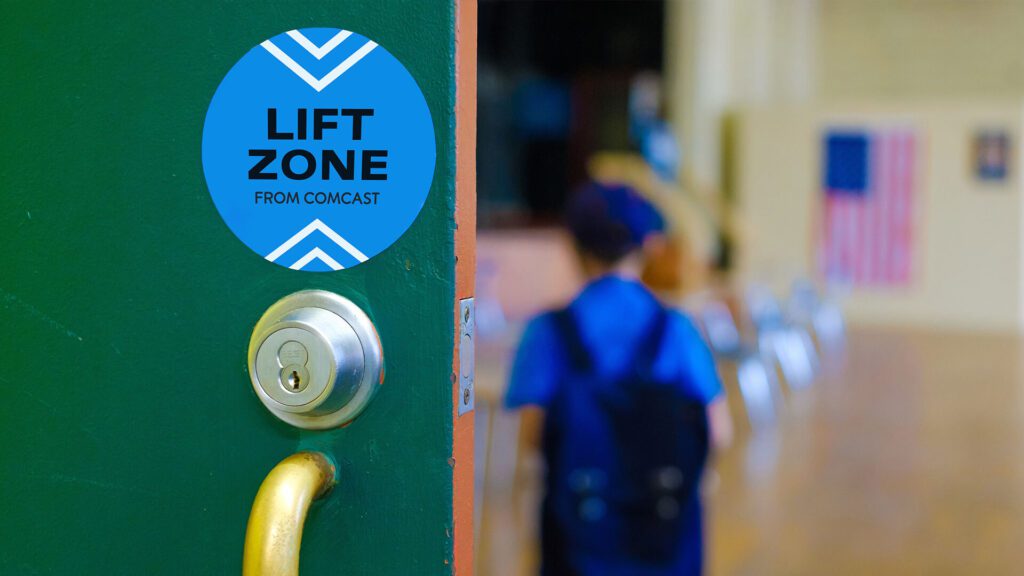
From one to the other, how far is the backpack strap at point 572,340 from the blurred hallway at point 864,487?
116 centimetres

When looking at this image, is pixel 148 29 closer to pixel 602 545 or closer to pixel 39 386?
pixel 39 386

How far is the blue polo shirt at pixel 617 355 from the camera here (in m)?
2.09

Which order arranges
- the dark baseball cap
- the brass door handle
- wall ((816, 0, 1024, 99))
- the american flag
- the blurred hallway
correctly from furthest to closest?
1. wall ((816, 0, 1024, 99))
2. the american flag
3. the blurred hallway
4. the dark baseball cap
5. the brass door handle

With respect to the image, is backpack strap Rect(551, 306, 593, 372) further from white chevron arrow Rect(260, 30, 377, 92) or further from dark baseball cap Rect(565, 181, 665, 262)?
white chevron arrow Rect(260, 30, 377, 92)

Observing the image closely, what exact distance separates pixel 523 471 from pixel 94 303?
13.4 feet

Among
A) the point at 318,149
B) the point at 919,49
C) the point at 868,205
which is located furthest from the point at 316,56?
the point at 919,49

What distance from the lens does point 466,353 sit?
2.21 ft

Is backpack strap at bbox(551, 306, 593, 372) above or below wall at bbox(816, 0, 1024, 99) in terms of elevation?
below

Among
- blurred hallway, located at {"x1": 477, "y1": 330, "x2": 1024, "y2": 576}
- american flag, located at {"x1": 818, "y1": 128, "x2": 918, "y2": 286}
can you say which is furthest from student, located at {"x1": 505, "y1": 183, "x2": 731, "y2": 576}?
american flag, located at {"x1": 818, "y1": 128, "x2": 918, "y2": 286}

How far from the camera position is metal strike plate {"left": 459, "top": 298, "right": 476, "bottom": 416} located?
662 mm

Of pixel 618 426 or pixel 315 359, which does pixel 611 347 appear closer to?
pixel 618 426

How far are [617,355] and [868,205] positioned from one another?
9.55m

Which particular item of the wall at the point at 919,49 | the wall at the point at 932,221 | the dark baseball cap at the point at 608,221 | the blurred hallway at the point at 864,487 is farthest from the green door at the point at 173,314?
the wall at the point at 919,49

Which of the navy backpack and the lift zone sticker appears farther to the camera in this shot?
the navy backpack
